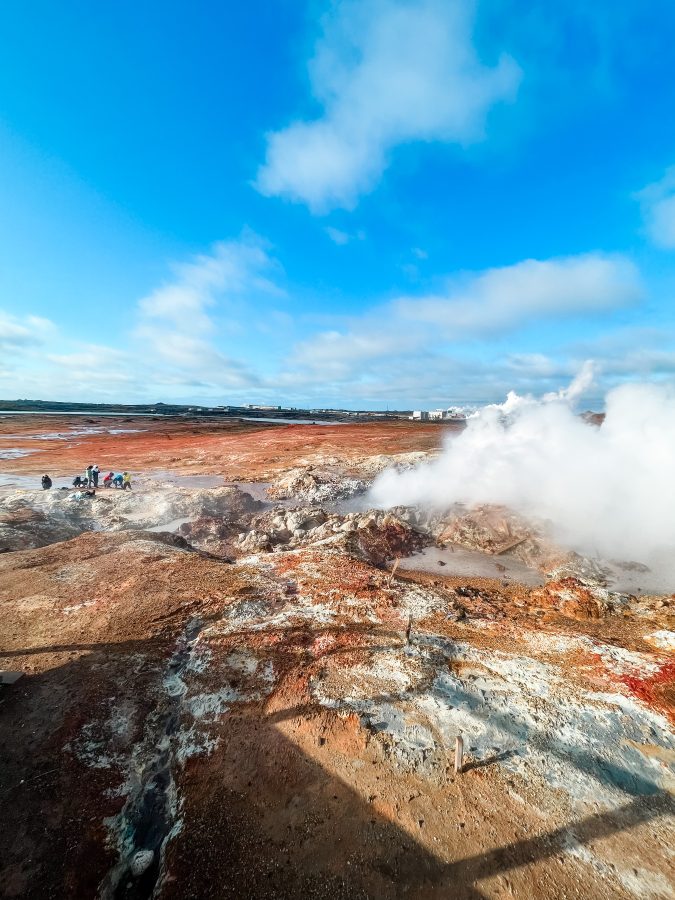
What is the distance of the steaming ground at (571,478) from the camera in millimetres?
16125

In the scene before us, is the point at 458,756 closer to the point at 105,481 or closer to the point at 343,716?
the point at 343,716

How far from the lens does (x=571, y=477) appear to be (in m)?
19.1

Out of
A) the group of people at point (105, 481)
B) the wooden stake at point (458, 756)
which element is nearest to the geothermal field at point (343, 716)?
the wooden stake at point (458, 756)

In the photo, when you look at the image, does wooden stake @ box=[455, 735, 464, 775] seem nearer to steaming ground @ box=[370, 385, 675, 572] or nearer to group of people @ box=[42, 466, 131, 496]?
steaming ground @ box=[370, 385, 675, 572]

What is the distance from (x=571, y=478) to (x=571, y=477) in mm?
73

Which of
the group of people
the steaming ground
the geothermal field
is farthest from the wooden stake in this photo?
the group of people

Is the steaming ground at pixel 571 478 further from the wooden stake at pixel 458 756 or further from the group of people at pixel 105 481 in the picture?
the group of people at pixel 105 481

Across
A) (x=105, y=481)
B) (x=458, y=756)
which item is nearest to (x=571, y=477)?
(x=458, y=756)

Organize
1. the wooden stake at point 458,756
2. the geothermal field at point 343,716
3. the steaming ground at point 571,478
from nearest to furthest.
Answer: the geothermal field at point 343,716 → the wooden stake at point 458,756 → the steaming ground at point 571,478

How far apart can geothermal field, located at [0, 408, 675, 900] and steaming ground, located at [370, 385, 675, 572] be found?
0.23 meters

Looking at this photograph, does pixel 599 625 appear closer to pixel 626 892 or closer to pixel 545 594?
pixel 545 594

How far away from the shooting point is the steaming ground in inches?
635

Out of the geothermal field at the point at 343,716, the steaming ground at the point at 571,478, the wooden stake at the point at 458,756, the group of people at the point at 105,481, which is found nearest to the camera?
the geothermal field at the point at 343,716

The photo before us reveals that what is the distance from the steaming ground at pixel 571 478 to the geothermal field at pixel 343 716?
23 centimetres
